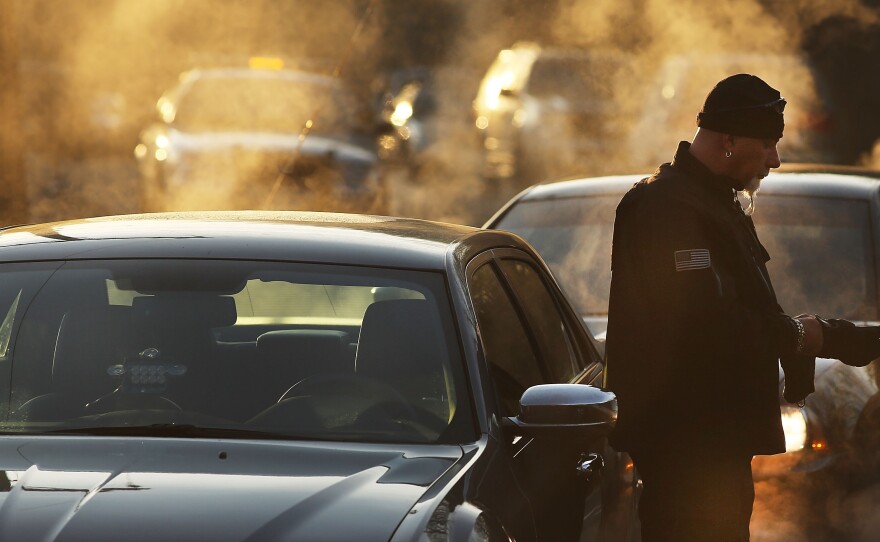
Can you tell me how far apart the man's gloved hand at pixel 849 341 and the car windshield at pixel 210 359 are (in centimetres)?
107

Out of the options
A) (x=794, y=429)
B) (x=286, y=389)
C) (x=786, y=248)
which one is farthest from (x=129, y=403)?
(x=786, y=248)

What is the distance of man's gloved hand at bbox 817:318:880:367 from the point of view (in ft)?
15.4

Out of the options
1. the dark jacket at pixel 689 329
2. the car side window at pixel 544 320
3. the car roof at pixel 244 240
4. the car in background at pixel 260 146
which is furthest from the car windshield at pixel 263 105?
the dark jacket at pixel 689 329

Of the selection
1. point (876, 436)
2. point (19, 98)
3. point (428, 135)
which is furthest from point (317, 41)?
point (876, 436)

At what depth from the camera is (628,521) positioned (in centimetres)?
498

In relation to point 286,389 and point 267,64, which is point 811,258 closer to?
point 286,389

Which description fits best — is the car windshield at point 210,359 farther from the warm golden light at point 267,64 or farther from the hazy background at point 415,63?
the warm golden light at point 267,64

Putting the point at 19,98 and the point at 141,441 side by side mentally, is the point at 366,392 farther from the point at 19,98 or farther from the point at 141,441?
the point at 19,98

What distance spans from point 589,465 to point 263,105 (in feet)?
42.7

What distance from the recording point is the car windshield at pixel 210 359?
396 cm

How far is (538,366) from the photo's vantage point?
471cm

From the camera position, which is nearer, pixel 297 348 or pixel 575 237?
pixel 297 348

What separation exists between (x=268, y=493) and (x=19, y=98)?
7304mm

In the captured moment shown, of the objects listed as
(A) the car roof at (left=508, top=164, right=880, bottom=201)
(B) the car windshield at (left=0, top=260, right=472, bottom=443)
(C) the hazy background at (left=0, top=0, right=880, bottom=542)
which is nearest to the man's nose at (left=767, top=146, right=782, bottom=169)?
(B) the car windshield at (left=0, top=260, right=472, bottom=443)
